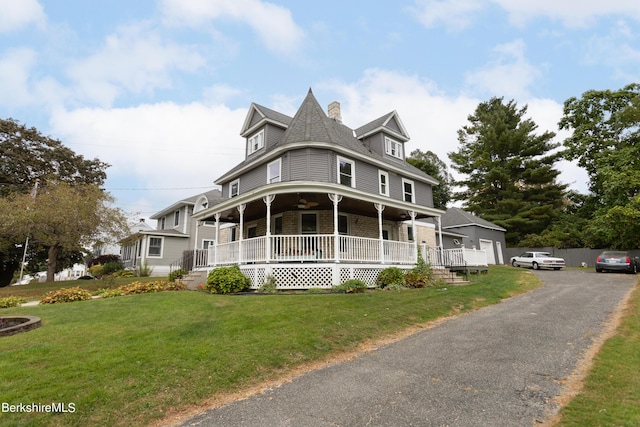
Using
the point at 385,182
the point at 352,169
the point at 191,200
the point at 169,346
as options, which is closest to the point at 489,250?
the point at 385,182

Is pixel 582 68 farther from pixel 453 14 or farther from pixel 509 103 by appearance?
pixel 509 103

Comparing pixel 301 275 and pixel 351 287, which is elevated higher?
pixel 301 275

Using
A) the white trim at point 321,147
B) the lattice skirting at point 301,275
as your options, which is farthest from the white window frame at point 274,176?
the lattice skirting at point 301,275

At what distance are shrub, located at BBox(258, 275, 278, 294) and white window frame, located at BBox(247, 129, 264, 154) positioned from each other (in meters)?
8.99

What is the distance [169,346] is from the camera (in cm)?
582

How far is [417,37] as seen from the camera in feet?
42.9

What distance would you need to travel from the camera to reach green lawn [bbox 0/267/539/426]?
13.4 ft

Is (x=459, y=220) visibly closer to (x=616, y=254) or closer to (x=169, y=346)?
(x=616, y=254)

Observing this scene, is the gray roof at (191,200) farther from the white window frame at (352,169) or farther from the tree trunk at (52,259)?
the white window frame at (352,169)

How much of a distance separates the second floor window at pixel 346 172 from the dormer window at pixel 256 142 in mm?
5308

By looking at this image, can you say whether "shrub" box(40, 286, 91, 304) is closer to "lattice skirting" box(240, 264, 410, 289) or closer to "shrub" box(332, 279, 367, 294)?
"lattice skirting" box(240, 264, 410, 289)

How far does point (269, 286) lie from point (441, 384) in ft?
28.4

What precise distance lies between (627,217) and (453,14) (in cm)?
1788

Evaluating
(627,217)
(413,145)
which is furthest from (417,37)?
(413,145)
